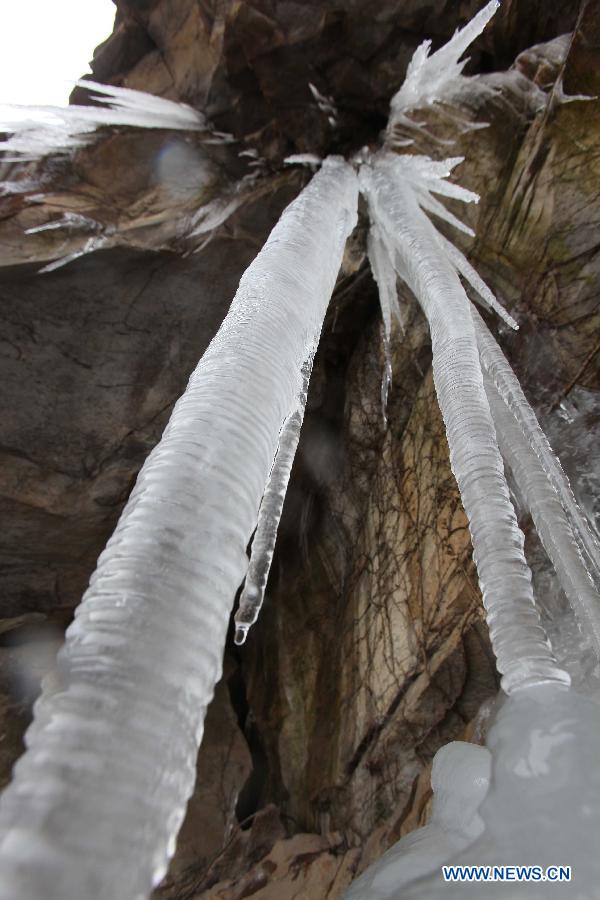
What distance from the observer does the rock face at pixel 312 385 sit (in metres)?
3.41

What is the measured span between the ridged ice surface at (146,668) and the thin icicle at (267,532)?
68 centimetres

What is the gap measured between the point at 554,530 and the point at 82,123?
4808 mm

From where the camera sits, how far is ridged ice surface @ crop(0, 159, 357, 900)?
0.58 meters

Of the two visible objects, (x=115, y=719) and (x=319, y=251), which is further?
(x=319, y=251)

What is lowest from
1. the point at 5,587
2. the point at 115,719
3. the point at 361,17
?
the point at 115,719

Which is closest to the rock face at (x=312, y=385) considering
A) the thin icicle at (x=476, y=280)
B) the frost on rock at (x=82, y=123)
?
the frost on rock at (x=82, y=123)

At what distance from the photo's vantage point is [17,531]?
5074mm

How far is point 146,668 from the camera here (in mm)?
742

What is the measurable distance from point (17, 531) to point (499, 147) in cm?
515

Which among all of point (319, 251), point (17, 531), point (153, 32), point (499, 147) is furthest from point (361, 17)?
point (17, 531)

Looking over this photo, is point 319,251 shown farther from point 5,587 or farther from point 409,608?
point 5,587

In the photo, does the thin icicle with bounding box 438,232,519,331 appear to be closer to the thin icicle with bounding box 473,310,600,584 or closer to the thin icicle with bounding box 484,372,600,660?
the thin icicle with bounding box 473,310,600,584

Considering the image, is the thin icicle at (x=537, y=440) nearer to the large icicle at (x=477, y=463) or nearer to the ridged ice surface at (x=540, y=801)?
the large icicle at (x=477, y=463)

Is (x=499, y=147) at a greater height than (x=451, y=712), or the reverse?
(x=499, y=147)
